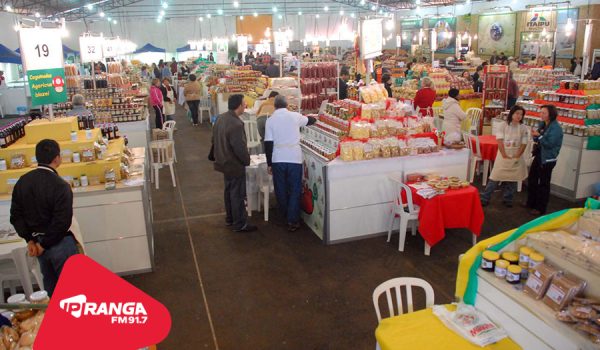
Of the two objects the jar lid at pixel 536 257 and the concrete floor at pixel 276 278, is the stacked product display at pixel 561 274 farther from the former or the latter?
the concrete floor at pixel 276 278

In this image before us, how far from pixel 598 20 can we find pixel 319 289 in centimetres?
1770

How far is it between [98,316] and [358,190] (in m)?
4.41

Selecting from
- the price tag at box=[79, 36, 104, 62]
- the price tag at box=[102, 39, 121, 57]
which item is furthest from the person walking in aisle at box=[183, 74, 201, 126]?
the price tag at box=[79, 36, 104, 62]

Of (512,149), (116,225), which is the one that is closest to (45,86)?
(116,225)

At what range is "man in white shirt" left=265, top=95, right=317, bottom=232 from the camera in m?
5.80

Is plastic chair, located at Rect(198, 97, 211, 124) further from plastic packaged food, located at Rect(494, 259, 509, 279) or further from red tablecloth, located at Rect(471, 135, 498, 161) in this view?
plastic packaged food, located at Rect(494, 259, 509, 279)

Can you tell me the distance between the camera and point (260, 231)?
621 centimetres

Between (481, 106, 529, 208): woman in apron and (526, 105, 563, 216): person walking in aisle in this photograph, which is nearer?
(526, 105, 563, 216): person walking in aisle

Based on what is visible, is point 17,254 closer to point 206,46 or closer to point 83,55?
point 83,55

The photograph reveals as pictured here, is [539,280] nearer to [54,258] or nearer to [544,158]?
→ [54,258]

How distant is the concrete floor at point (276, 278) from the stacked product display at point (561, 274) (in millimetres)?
1483

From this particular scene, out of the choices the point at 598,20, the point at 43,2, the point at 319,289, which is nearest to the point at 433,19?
the point at 598,20

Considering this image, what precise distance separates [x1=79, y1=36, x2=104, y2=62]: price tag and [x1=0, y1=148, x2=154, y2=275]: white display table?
20.4 feet

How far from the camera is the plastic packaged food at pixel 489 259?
287 centimetres
